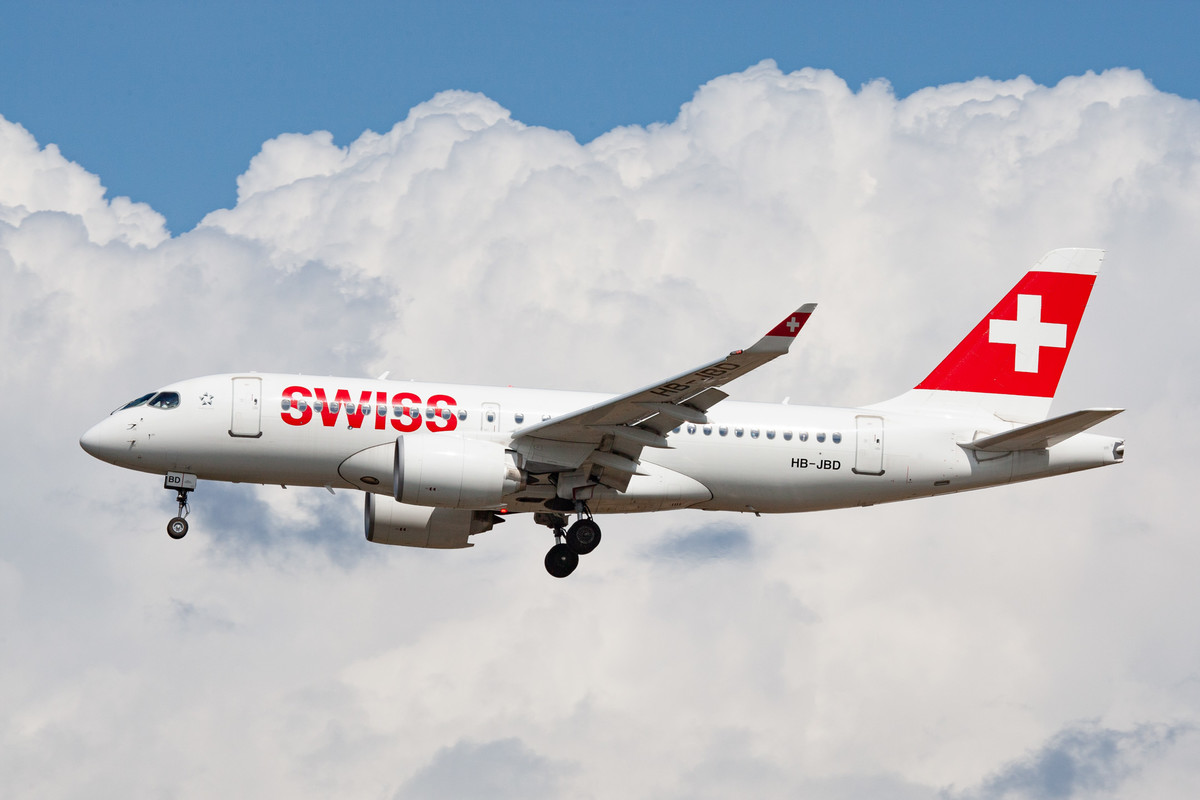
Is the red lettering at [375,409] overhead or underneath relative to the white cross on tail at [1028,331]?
underneath

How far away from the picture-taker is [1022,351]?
4431 cm

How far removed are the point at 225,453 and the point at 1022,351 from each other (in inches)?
851

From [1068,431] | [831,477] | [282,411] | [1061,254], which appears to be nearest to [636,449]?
[831,477]

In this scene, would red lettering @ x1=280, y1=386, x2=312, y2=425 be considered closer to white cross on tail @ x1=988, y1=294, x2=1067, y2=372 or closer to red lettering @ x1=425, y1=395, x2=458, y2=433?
red lettering @ x1=425, y1=395, x2=458, y2=433

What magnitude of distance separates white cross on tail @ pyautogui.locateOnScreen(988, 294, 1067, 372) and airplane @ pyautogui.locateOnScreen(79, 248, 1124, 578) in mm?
1695

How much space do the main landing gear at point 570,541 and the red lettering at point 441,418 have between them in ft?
12.1

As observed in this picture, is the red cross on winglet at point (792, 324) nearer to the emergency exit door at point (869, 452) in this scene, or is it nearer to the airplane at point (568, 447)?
the airplane at point (568, 447)

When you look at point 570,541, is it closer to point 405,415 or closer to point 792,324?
point 405,415

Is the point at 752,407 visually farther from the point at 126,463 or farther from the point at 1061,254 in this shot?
the point at 126,463

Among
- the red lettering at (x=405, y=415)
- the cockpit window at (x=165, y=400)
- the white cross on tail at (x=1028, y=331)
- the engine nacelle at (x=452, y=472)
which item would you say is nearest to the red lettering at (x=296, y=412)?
the red lettering at (x=405, y=415)

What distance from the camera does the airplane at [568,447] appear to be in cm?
3716

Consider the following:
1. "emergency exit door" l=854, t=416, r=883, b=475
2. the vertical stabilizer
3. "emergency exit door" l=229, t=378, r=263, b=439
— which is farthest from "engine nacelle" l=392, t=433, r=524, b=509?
the vertical stabilizer

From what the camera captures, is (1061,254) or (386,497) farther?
(1061,254)

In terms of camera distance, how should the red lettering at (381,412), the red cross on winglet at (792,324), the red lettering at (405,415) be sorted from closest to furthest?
1. the red cross on winglet at (792,324)
2. the red lettering at (381,412)
3. the red lettering at (405,415)
